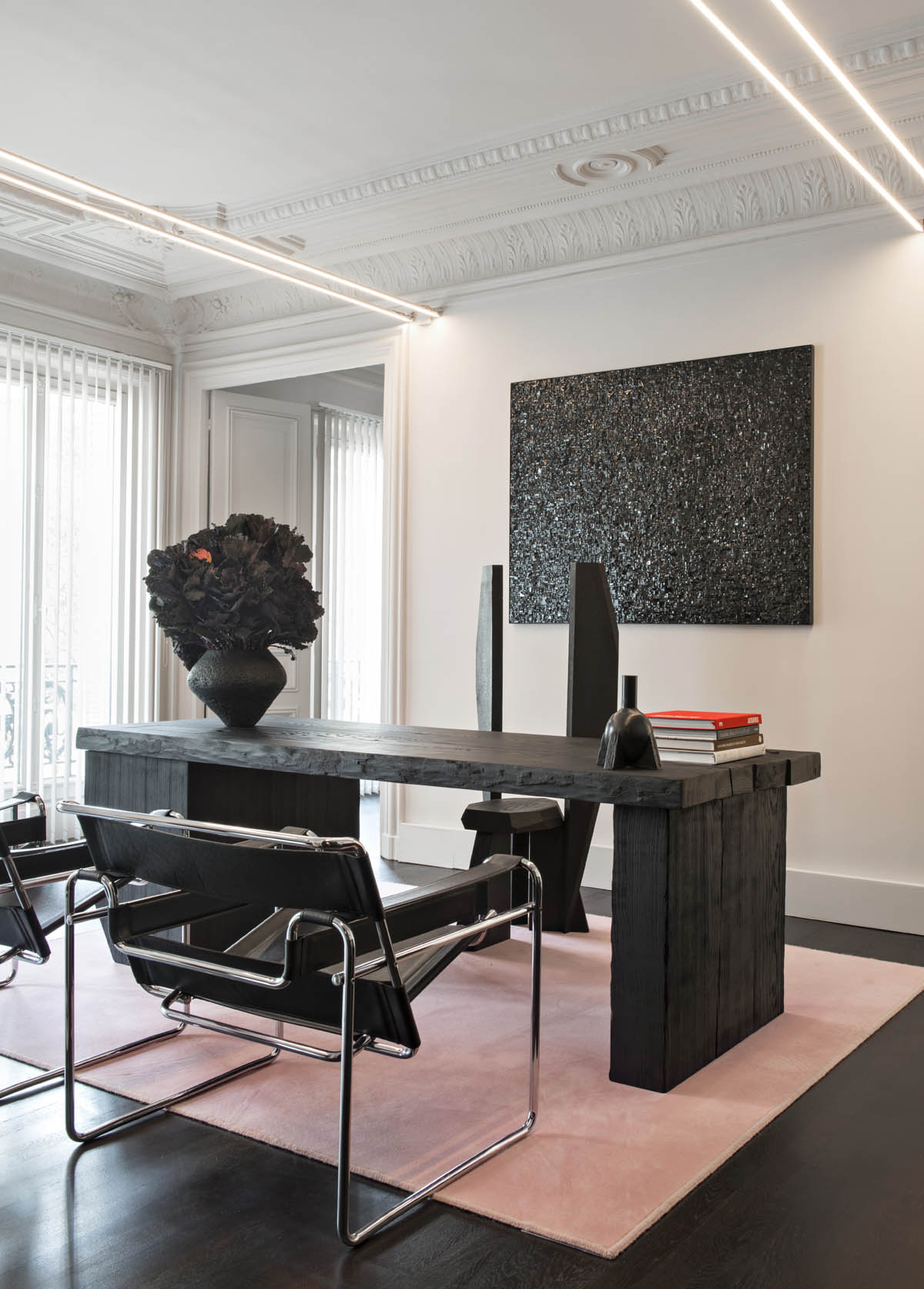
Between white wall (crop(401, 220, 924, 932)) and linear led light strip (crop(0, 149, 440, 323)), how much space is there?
0.67m

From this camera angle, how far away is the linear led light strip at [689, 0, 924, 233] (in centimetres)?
240

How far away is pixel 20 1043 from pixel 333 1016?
1292mm

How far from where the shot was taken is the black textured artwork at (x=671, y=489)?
15.3 feet

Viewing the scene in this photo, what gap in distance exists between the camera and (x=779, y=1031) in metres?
3.11

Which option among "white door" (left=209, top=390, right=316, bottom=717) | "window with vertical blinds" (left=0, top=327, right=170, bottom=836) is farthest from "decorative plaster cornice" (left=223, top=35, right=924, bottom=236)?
"white door" (left=209, top=390, right=316, bottom=717)

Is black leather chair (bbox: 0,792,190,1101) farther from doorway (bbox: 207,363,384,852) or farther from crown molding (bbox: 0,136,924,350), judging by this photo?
crown molding (bbox: 0,136,924,350)

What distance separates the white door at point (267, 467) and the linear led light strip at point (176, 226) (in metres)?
1.05

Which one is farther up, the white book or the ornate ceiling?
the ornate ceiling

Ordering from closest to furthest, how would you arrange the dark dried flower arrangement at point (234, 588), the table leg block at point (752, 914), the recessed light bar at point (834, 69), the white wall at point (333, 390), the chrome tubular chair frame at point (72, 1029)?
the chrome tubular chair frame at point (72, 1029) → the recessed light bar at point (834, 69) → the table leg block at point (752, 914) → the dark dried flower arrangement at point (234, 588) → the white wall at point (333, 390)

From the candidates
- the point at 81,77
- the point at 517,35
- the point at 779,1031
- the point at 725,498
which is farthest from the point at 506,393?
the point at 779,1031

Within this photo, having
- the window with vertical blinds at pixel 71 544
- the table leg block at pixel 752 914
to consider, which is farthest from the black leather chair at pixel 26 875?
the window with vertical blinds at pixel 71 544

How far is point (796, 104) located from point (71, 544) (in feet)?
13.8

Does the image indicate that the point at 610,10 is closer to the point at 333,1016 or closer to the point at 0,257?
the point at 333,1016

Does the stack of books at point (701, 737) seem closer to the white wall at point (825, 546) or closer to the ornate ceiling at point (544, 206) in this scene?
the white wall at point (825, 546)
